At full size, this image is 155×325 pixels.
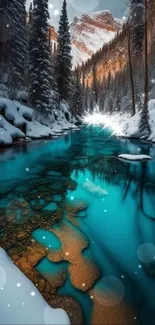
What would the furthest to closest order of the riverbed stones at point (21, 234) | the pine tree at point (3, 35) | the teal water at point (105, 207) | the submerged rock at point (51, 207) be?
the pine tree at point (3, 35)
the submerged rock at point (51, 207)
the riverbed stones at point (21, 234)
the teal water at point (105, 207)

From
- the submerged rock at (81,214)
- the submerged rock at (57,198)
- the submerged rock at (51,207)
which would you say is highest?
the submerged rock at (57,198)

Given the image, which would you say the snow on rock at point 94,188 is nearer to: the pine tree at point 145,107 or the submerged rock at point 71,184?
the submerged rock at point 71,184

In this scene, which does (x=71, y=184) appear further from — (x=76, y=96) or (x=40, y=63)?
(x=76, y=96)

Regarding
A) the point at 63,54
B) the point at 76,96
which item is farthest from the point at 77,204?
the point at 76,96

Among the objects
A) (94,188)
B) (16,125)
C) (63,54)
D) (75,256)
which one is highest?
(63,54)

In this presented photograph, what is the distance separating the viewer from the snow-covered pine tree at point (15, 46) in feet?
77.3

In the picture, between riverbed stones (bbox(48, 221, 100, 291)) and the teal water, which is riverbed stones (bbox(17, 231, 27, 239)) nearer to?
the teal water

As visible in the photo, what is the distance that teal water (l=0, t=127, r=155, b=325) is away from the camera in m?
3.39

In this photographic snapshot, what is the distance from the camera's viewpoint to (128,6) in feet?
Result: 73.3

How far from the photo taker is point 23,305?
109 inches

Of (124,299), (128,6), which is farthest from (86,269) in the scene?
(128,6)

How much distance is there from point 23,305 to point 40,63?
24.1 m

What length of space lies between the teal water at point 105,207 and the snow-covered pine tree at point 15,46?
13.4m

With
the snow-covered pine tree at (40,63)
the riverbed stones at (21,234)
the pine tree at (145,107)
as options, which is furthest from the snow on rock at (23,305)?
the snow-covered pine tree at (40,63)
